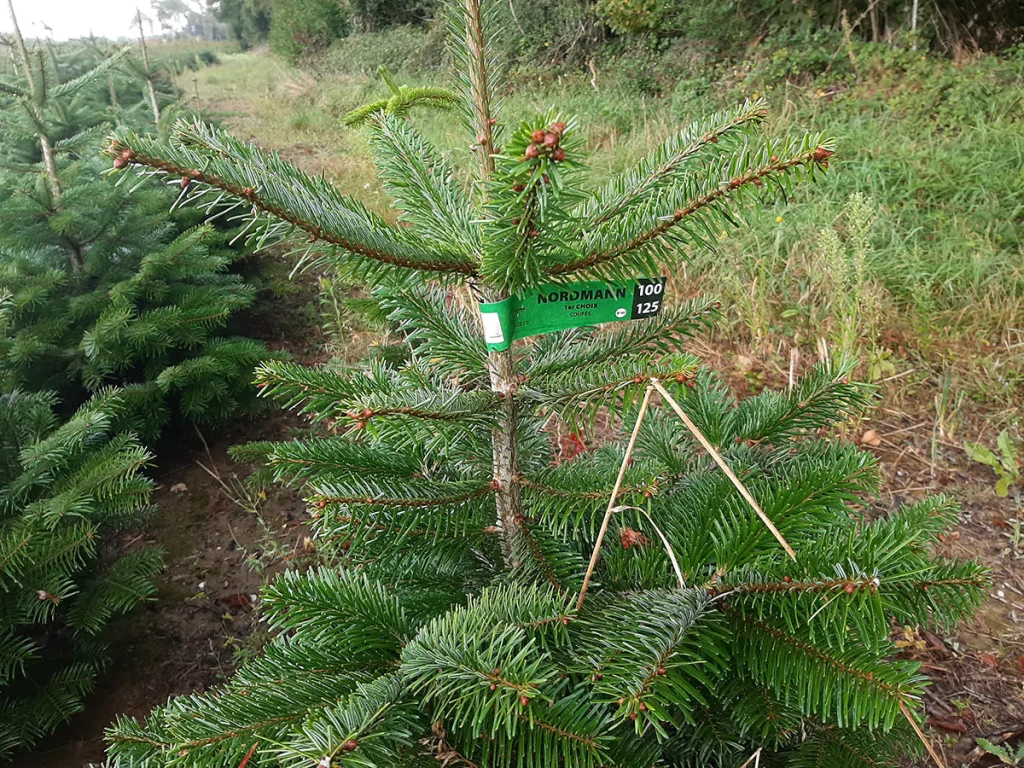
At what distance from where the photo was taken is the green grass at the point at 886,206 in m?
3.01

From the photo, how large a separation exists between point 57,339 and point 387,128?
2.64 meters

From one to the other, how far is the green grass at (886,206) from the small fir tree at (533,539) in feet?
0.88

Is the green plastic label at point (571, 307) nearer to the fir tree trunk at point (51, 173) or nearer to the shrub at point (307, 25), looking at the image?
the fir tree trunk at point (51, 173)

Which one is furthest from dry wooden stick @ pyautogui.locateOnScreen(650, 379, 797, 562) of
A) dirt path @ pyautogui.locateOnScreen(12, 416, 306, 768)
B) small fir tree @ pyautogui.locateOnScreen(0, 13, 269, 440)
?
small fir tree @ pyautogui.locateOnScreen(0, 13, 269, 440)

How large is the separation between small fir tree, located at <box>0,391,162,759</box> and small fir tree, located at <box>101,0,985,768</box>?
108cm

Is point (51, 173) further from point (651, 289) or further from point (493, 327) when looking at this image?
point (651, 289)

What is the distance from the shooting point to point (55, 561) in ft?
5.69

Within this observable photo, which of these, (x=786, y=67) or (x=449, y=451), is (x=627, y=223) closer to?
(x=449, y=451)

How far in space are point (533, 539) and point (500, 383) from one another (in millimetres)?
261

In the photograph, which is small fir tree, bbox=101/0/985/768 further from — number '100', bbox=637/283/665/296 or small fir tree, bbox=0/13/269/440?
small fir tree, bbox=0/13/269/440

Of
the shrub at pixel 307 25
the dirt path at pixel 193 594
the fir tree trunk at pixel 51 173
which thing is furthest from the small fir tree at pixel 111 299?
the shrub at pixel 307 25

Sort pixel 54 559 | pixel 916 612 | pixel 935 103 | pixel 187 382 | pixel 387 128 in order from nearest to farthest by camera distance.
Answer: pixel 916 612, pixel 387 128, pixel 54 559, pixel 187 382, pixel 935 103

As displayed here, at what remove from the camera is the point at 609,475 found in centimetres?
93

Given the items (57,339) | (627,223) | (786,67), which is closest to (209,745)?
(627,223)
